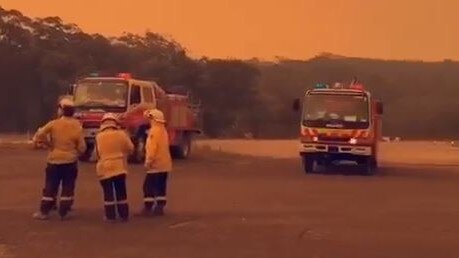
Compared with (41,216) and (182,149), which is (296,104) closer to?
(182,149)

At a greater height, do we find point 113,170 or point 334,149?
point 113,170

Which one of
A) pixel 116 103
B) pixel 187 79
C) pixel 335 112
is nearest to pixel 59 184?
pixel 335 112

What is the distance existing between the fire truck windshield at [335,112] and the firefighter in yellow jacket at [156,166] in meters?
14.2

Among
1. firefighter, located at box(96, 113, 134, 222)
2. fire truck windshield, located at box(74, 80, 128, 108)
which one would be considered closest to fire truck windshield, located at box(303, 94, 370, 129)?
fire truck windshield, located at box(74, 80, 128, 108)

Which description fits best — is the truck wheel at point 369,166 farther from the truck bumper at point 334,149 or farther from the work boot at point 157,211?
the work boot at point 157,211

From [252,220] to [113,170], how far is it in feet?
7.87

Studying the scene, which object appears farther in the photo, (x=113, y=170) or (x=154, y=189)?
(x=154, y=189)

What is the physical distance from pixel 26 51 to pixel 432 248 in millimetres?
72660

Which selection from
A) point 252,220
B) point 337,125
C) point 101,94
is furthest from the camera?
point 101,94

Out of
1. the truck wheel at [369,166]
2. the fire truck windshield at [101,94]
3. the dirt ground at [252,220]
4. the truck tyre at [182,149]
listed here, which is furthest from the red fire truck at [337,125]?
the truck tyre at [182,149]

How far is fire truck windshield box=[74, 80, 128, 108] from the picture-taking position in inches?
1281

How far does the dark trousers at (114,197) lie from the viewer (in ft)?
52.9

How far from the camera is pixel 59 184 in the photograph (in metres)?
16.4

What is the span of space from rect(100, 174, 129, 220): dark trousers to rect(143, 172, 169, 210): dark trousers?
787 mm
